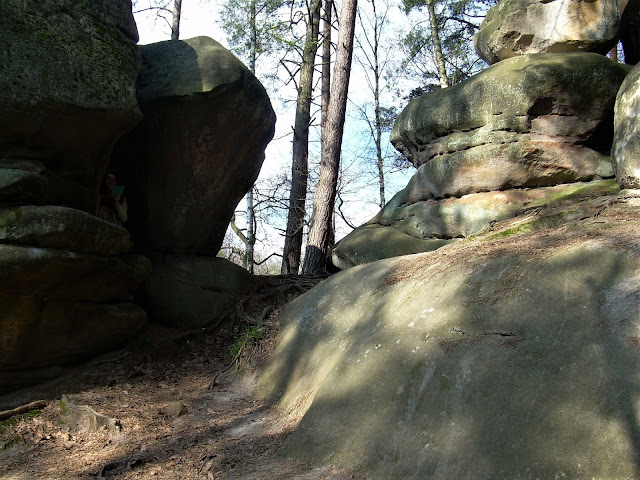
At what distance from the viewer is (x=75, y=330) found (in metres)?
6.97

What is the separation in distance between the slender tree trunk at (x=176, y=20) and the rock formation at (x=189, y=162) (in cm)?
785

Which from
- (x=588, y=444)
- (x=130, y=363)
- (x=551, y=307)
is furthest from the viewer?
(x=130, y=363)

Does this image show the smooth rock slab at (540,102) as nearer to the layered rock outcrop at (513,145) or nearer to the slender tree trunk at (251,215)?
the layered rock outcrop at (513,145)

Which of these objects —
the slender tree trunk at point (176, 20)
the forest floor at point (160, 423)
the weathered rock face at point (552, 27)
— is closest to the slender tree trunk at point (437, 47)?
the weathered rock face at point (552, 27)

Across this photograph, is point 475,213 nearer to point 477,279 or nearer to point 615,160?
point 615,160

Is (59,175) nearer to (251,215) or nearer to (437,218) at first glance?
(437,218)

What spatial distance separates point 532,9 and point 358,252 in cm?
530

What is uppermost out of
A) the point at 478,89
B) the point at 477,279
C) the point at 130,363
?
the point at 478,89

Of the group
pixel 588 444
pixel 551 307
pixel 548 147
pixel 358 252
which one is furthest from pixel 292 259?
pixel 588 444

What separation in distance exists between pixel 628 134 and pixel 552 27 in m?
3.85

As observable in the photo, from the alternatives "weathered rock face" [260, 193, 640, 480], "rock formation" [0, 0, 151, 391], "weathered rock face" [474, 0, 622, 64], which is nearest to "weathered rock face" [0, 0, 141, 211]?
"rock formation" [0, 0, 151, 391]

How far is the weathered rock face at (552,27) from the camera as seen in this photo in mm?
9039

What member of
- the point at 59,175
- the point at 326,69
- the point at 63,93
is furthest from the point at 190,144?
the point at 326,69

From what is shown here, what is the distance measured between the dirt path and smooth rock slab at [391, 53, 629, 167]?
5733 millimetres
